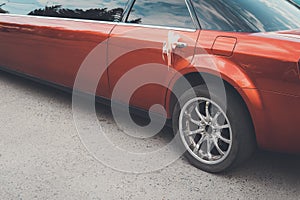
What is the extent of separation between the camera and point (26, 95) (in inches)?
193

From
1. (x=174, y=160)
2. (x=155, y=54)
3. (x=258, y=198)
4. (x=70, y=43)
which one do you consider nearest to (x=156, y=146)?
(x=174, y=160)

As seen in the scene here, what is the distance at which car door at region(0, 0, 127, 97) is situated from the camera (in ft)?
12.3

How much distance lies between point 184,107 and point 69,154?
1073mm

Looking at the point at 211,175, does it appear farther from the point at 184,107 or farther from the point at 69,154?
the point at 69,154

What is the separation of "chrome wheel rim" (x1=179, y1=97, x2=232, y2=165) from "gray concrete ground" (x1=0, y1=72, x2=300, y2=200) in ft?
0.51

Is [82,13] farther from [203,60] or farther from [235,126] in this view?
[235,126]

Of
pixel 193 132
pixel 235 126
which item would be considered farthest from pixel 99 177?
pixel 235 126

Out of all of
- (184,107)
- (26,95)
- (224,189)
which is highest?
(184,107)

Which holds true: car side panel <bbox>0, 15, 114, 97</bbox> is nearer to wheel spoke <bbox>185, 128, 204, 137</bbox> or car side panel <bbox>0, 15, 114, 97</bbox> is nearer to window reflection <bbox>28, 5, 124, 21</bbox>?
window reflection <bbox>28, 5, 124, 21</bbox>

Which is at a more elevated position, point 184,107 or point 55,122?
point 184,107

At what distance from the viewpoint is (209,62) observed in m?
2.92

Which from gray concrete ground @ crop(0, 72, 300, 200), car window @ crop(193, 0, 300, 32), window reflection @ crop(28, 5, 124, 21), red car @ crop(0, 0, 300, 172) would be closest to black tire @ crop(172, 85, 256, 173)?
red car @ crop(0, 0, 300, 172)

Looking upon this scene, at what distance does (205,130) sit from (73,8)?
1943mm

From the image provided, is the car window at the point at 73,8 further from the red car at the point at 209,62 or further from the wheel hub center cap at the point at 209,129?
the wheel hub center cap at the point at 209,129
